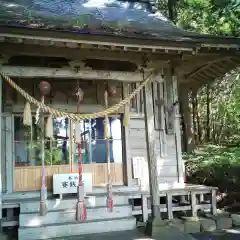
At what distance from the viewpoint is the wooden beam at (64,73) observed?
20.4 feet

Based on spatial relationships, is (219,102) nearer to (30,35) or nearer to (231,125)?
(231,125)

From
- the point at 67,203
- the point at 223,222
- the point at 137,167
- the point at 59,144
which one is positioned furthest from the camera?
the point at 137,167

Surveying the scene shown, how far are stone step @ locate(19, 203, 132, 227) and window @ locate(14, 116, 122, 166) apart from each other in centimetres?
170

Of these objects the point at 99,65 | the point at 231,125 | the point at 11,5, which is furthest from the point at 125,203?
the point at 231,125

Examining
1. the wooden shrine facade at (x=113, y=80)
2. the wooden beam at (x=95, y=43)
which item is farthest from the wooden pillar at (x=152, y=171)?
the wooden beam at (x=95, y=43)

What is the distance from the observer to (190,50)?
6.51 m

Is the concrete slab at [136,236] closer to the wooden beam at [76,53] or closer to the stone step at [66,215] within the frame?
the stone step at [66,215]

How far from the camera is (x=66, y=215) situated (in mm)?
6672

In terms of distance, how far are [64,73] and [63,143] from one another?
7.67ft

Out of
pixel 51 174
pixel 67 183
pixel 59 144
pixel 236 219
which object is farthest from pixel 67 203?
pixel 236 219

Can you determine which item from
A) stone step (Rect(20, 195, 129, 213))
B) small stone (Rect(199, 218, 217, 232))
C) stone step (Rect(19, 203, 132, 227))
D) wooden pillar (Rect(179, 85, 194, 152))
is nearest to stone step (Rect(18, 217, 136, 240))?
stone step (Rect(19, 203, 132, 227))

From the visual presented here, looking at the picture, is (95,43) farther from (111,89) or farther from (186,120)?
(186,120)

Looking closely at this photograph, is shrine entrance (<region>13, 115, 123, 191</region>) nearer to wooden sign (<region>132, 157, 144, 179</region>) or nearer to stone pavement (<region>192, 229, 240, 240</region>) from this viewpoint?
wooden sign (<region>132, 157, 144, 179</region>)

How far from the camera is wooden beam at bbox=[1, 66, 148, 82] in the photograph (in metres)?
6.21
